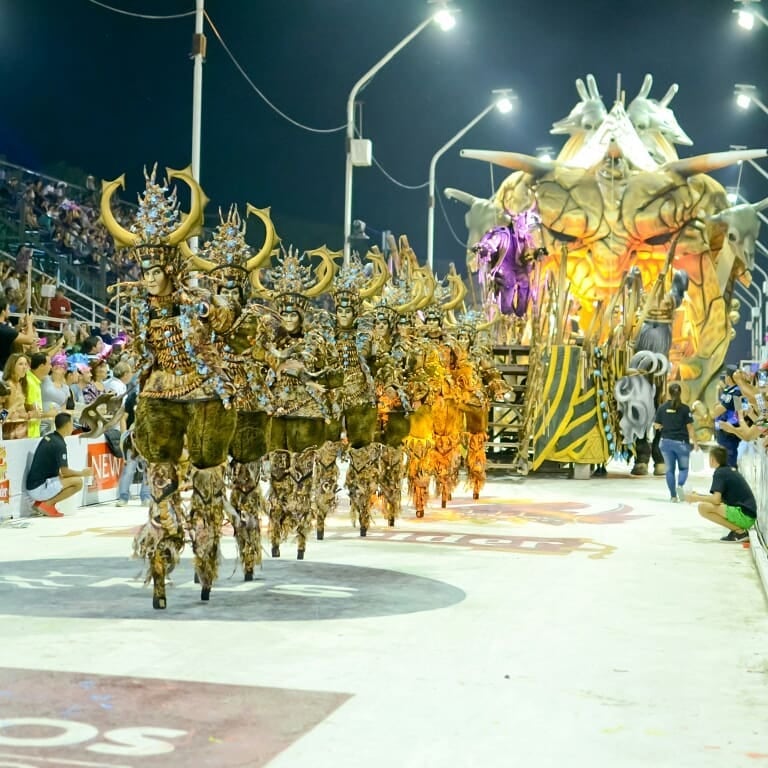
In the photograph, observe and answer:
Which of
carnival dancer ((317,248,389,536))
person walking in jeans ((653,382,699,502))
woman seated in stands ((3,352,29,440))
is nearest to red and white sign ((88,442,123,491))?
woman seated in stands ((3,352,29,440))

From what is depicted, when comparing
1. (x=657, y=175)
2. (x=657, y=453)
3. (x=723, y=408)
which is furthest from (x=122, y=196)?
(x=723, y=408)

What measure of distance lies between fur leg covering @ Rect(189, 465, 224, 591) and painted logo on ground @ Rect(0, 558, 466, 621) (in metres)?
0.25

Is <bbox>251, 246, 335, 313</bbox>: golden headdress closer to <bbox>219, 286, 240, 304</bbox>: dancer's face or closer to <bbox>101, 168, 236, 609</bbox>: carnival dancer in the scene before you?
<bbox>219, 286, 240, 304</bbox>: dancer's face

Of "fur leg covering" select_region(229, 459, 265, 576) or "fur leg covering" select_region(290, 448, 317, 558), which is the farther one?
"fur leg covering" select_region(290, 448, 317, 558)

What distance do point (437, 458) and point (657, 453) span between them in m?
8.68

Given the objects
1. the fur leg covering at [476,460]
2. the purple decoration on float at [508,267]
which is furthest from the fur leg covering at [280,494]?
the purple decoration on float at [508,267]

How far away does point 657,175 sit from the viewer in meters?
35.9

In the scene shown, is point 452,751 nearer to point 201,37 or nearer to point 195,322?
point 195,322

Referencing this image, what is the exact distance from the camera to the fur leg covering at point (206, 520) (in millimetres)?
9070

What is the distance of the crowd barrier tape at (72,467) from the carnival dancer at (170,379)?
6.05 meters

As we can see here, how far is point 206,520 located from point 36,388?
780cm

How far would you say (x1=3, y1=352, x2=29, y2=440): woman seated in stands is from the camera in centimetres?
1505

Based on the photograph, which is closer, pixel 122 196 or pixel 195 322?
pixel 195 322

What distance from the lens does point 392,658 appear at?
7375mm
